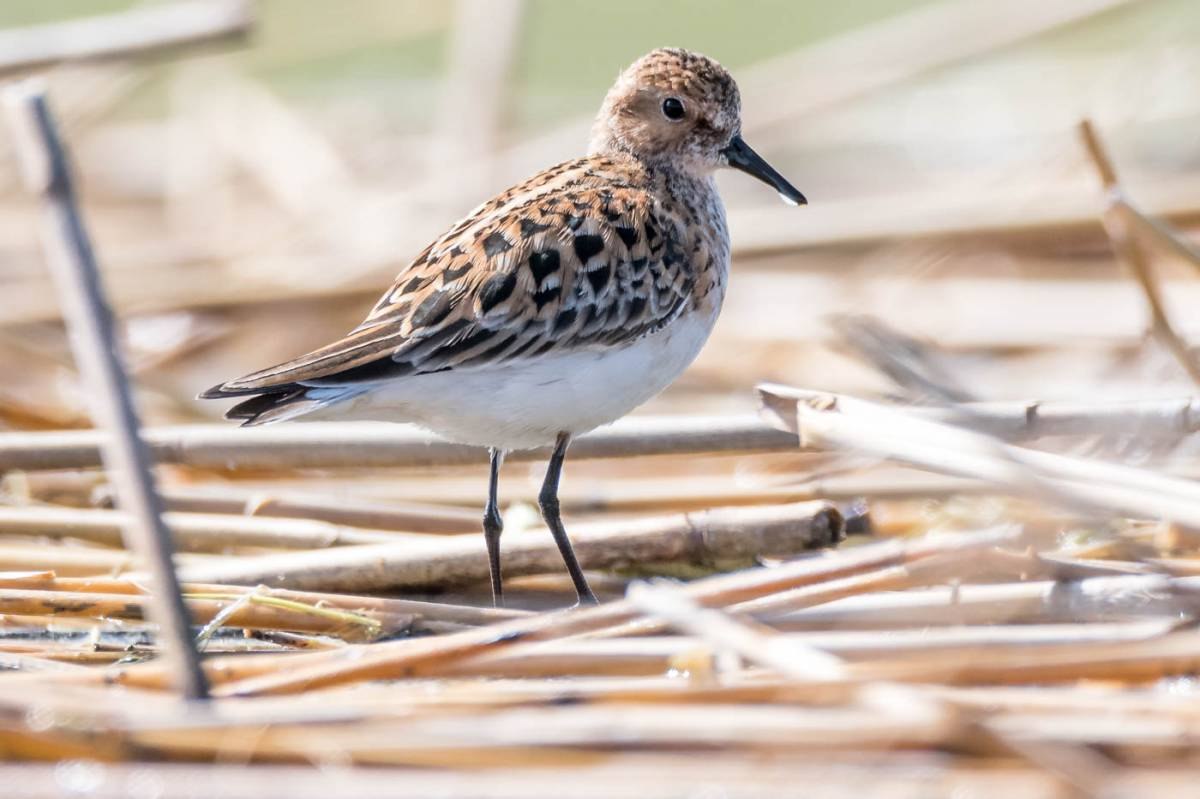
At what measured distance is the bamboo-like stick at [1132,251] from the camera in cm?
447

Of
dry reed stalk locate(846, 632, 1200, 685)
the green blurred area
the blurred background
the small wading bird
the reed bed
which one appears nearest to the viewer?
the reed bed

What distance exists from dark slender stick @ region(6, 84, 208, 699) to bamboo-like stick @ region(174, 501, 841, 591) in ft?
4.31

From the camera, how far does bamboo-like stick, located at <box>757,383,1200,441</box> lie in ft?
13.0

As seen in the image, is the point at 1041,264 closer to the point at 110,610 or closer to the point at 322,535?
the point at 322,535

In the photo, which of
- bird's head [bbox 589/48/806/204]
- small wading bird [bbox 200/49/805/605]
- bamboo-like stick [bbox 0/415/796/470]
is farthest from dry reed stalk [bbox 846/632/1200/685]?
bird's head [bbox 589/48/806/204]

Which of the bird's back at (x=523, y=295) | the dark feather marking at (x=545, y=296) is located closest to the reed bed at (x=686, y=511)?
the bird's back at (x=523, y=295)

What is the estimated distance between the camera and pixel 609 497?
5.11m

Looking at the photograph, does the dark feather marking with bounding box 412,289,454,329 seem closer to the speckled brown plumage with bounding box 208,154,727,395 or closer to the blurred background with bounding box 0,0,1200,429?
the speckled brown plumage with bounding box 208,154,727,395

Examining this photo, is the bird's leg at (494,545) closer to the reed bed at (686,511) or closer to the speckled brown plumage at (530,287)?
the reed bed at (686,511)

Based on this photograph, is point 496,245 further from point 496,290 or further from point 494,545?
point 494,545

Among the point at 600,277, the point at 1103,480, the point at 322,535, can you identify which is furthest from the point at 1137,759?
the point at 322,535

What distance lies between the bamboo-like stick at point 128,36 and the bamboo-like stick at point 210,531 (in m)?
1.40

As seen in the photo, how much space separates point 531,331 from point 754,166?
137 cm

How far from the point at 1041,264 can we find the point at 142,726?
556cm
